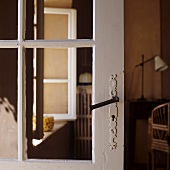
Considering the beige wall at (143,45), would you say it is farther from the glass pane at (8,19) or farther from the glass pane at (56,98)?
the glass pane at (8,19)

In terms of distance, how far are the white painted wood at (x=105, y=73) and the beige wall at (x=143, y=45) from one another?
2.67 m

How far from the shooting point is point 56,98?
3.78 metres

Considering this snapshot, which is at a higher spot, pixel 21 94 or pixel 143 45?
pixel 143 45

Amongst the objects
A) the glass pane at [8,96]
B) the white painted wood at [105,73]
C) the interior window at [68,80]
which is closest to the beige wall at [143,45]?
the interior window at [68,80]

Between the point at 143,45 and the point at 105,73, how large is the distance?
2779 millimetres

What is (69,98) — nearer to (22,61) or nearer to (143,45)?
(143,45)

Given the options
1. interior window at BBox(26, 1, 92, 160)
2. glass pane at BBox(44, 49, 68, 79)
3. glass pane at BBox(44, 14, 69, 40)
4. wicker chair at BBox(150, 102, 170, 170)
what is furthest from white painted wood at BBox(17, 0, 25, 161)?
glass pane at BBox(44, 49, 68, 79)

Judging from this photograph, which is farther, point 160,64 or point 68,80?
point 68,80

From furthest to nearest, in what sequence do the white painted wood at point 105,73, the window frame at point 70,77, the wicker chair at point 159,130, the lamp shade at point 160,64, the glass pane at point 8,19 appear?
the window frame at point 70,77 → the lamp shade at point 160,64 → the wicker chair at point 159,130 → the glass pane at point 8,19 → the white painted wood at point 105,73

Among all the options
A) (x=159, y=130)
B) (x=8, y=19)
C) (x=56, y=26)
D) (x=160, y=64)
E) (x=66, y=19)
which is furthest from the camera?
(x=66, y=19)

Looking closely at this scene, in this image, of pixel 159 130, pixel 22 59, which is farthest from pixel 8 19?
pixel 159 130

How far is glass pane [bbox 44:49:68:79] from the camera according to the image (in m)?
3.69

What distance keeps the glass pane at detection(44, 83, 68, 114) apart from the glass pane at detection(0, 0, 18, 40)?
2202 mm

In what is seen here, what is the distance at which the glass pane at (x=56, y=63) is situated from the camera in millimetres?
3691
